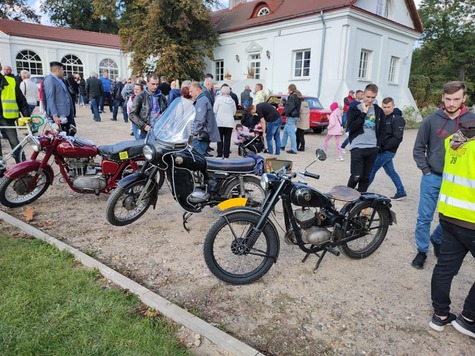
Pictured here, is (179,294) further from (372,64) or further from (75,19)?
(75,19)

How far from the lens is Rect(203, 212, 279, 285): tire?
11.1 feet

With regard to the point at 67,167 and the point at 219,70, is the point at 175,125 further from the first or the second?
the point at 219,70

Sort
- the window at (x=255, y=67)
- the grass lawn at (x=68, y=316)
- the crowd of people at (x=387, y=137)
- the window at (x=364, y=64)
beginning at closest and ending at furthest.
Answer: the grass lawn at (x=68, y=316)
the crowd of people at (x=387, y=137)
the window at (x=364, y=64)
the window at (x=255, y=67)

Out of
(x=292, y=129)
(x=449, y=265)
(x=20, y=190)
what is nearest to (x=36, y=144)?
(x=20, y=190)

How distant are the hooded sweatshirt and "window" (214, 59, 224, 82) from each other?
24.4 meters

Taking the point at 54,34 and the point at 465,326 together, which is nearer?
the point at 465,326

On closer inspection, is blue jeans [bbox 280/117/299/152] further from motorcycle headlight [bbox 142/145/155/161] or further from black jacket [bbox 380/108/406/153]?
motorcycle headlight [bbox 142/145/155/161]

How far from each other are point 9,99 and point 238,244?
553cm

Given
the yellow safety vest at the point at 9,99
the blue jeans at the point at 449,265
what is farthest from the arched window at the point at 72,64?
the blue jeans at the point at 449,265

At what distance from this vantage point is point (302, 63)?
21.3 metres

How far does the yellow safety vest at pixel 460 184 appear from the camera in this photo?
264 cm

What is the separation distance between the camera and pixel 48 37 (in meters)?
28.3

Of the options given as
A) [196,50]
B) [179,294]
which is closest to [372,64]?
[196,50]

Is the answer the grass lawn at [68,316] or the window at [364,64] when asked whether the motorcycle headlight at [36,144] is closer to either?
the grass lawn at [68,316]
